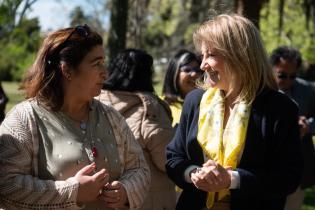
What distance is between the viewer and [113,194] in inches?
121

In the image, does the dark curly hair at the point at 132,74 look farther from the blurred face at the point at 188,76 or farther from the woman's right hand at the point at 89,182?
the woman's right hand at the point at 89,182

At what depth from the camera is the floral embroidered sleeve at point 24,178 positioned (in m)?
2.94

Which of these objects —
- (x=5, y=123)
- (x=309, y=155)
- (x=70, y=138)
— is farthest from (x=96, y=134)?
(x=309, y=155)

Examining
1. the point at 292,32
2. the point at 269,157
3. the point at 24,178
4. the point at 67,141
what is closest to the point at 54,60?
the point at 67,141

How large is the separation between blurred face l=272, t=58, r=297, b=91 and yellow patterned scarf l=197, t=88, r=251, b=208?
2.30 metres

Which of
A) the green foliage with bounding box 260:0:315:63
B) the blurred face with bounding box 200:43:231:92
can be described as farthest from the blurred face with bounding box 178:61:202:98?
the green foliage with bounding box 260:0:315:63

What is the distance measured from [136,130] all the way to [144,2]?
1130 cm

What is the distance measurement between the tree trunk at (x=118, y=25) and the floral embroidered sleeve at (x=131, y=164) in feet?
17.0

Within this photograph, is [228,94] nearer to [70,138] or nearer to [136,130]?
[70,138]

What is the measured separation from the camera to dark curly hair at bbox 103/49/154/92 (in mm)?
4605

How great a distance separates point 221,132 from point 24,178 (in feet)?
3.27

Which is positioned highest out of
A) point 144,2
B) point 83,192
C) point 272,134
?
point 272,134

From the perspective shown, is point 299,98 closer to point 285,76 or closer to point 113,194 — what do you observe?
point 285,76

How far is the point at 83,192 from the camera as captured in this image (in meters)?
2.97
